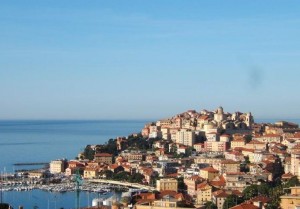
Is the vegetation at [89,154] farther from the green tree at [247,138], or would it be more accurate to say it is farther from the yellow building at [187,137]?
the green tree at [247,138]

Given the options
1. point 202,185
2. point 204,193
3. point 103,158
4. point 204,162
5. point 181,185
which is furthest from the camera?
point 103,158

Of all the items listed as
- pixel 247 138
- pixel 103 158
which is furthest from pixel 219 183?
pixel 247 138

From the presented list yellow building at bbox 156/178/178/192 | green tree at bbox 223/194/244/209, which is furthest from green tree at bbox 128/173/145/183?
green tree at bbox 223/194/244/209

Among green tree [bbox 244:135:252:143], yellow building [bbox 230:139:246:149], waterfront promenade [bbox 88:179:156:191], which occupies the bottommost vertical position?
waterfront promenade [bbox 88:179:156:191]

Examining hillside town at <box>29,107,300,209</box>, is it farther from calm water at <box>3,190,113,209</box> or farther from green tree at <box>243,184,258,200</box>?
calm water at <box>3,190,113,209</box>

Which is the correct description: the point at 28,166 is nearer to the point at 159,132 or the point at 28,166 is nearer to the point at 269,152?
the point at 159,132

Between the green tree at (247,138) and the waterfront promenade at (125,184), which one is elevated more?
the green tree at (247,138)

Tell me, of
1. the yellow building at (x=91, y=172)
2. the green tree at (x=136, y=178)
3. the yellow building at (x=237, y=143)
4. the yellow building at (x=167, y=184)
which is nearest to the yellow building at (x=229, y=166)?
the yellow building at (x=167, y=184)

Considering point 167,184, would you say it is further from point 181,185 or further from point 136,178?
point 136,178
